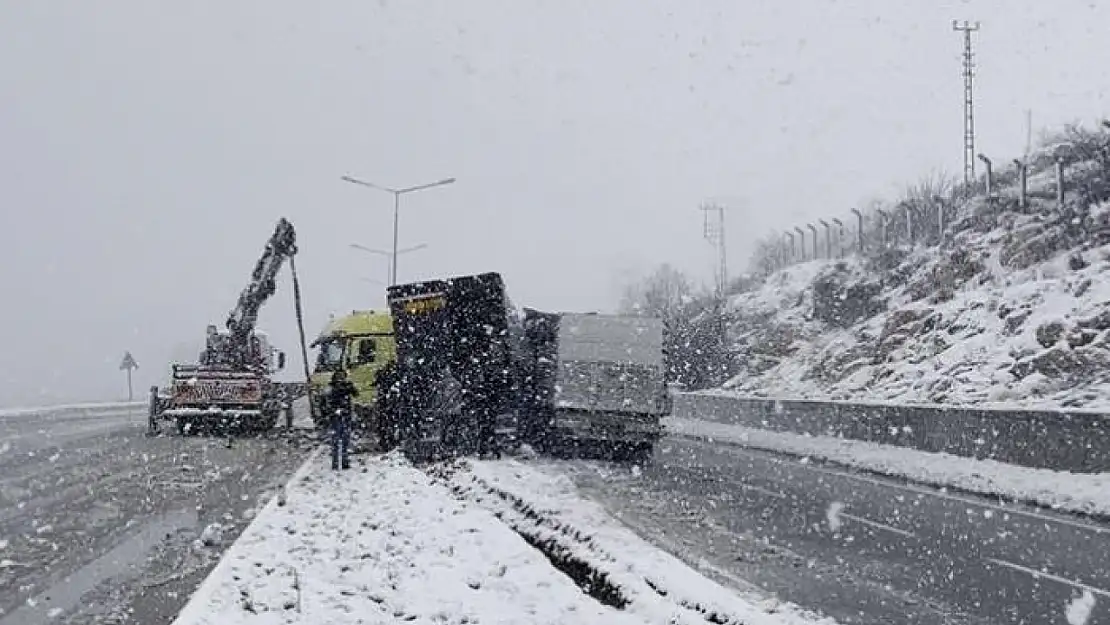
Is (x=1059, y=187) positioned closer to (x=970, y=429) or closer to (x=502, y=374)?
(x=970, y=429)

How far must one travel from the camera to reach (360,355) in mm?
28656

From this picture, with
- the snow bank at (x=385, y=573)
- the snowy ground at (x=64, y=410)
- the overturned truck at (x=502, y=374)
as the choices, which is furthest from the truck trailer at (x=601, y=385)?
the snowy ground at (x=64, y=410)

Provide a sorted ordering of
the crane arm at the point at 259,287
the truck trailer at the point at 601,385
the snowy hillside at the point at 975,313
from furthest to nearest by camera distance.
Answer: the crane arm at the point at 259,287 → the snowy hillside at the point at 975,313 → the truck trailer at the point at 601,385

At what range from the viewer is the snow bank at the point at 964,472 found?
15797 mm

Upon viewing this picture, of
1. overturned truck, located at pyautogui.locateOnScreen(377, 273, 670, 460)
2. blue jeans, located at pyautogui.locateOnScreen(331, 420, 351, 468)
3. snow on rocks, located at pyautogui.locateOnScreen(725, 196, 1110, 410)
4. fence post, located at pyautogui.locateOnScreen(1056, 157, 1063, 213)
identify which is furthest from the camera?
fence post, located at pyautogui.locateOnScreen(1056, 157, 1063, 213)

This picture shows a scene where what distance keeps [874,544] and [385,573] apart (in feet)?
16.8

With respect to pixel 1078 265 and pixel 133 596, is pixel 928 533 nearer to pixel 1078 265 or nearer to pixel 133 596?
pixel 133 596

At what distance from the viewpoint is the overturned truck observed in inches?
938

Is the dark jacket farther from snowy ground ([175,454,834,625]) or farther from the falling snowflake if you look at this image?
the falling snowflake

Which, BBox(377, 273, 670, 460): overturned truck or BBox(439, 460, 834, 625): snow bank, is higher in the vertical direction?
BBox(377, 273, 670, 460): overturned truck

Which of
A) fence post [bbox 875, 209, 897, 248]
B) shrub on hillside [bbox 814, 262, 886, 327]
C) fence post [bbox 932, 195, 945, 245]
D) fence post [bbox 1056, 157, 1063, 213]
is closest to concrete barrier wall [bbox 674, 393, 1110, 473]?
fence post [bbox 1056, 157, 1063, 213]

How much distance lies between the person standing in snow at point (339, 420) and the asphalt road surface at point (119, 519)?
962 mm

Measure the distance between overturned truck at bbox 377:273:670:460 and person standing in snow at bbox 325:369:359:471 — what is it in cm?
281

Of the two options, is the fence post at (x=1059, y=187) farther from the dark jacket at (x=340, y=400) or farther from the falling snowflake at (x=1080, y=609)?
the falling snowflake at (x=1080, y=609)
